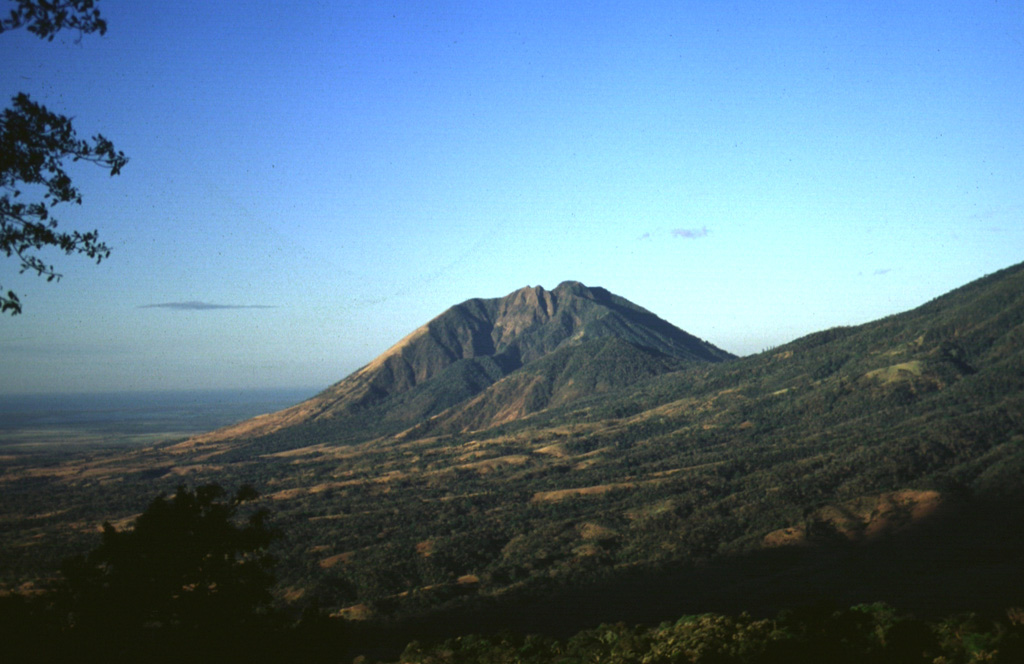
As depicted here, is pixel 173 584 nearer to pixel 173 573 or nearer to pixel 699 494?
pixel 173 573

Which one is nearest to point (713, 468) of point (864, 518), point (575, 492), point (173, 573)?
point (575, 492)

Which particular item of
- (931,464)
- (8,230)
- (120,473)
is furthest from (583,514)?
(120,473)

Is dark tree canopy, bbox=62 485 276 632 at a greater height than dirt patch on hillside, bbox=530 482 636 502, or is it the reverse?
dark tree canopy, bbox=62 485 276 632

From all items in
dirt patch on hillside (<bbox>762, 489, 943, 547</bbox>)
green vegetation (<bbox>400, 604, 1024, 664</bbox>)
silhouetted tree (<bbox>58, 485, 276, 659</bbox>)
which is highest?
silhouetted tree (<bbox>58, 485, 276, 659</bbox>)

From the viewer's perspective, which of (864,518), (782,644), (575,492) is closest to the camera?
(782,644)

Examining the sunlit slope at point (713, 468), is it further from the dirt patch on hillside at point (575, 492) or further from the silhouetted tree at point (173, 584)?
the silhouetted tree at point (173, 584)

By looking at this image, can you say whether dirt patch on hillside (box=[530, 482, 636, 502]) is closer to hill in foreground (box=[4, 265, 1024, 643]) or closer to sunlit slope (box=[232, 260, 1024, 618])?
sunlit slope (box=[232, 260, 1024, 618])

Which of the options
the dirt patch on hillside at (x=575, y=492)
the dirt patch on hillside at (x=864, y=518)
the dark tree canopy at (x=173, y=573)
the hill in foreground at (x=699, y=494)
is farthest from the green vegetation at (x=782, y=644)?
the dirt patch on hillside at (x=575, y=492)

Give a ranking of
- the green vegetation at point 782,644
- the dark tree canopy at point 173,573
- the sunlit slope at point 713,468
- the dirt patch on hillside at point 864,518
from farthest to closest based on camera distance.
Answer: the sunlit slope at point 713,468 < the dirt patch on hillside at point 864,518 < the green vegetation at point 782,644 < the dark tree canopy at point 173,573

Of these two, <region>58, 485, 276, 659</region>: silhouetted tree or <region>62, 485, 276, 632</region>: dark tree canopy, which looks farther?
<region>62, 485, 276, 632</region>: dark tree canopy

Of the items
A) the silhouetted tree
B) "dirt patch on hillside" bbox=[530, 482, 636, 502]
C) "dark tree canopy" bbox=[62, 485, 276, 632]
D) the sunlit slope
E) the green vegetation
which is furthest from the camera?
"dirt patch on hillside" bbox=[530, 482, 636, 502]

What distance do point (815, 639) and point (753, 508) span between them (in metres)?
60.4

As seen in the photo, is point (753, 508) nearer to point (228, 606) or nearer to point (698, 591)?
point (698, 591)

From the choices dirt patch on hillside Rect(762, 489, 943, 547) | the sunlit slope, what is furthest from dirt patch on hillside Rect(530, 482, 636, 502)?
dirt patch on hillside Rect(762, 489, 943, 547)
